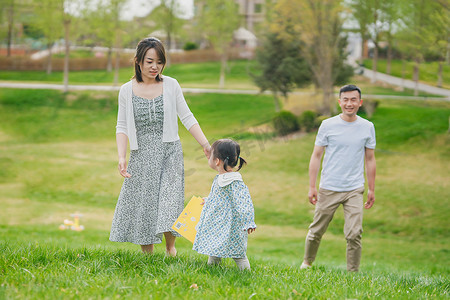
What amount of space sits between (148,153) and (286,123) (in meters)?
18.8

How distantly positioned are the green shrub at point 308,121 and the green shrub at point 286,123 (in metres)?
0.32

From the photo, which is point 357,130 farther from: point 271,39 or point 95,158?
point 271,39

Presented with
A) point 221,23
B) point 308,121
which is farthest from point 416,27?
point 221,23

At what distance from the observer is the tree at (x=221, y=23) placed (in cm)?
3666

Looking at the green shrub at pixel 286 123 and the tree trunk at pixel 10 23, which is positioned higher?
the tree trunk at pixel 10 23

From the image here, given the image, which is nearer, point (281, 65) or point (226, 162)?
point (226, 162)

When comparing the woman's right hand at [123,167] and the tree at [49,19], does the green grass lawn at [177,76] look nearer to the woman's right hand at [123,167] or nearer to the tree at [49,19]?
the tree at [49,19]

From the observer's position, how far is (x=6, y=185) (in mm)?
18859

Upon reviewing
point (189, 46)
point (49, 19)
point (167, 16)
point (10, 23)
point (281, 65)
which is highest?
point (167, 16)

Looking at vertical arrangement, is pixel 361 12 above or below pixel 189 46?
above

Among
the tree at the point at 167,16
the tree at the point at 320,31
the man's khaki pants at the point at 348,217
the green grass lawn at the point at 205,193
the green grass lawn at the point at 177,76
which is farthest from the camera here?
the tree at the point at 167,16

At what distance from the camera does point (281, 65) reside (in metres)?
24.4

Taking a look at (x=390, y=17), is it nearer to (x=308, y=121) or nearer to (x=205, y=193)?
(x=308, y=121)

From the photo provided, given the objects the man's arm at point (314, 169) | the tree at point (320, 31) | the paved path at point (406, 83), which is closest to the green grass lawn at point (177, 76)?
the paved path at point (406, 83)
